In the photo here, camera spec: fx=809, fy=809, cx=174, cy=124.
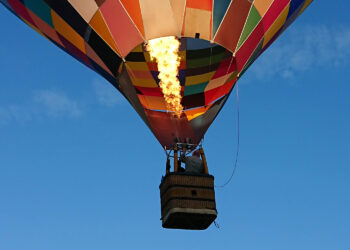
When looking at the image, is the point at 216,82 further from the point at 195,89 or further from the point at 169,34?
the point at 169,34

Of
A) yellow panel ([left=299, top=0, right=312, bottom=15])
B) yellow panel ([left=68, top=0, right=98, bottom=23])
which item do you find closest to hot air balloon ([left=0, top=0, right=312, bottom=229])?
yellow panel ([left=68, top=0, right=98, bottom=23])

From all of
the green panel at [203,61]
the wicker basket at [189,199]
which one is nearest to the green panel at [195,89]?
the green panel at [203,61]

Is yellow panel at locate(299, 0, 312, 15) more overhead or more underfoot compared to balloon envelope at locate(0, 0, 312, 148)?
more overhead

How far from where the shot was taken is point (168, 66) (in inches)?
484

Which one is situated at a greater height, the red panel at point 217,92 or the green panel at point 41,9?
the green panel at point 41,9

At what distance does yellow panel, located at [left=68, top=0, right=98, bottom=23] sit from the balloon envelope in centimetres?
1

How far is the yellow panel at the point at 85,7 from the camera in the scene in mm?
11414

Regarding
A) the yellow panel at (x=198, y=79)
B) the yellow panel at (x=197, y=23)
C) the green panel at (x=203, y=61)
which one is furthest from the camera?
the yellow panel at (x=198, y=79)

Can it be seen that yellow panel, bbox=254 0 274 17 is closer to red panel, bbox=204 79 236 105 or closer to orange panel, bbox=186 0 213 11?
orange panel, bbox=186 0 213 11

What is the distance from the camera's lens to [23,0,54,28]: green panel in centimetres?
1210

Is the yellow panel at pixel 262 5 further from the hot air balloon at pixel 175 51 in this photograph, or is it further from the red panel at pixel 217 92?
the red panel at pixel 217 92

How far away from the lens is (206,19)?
37.0 feet

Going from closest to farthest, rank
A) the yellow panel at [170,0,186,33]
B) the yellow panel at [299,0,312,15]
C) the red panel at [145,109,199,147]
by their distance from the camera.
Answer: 1. the yellow panel at [170,0,186,33]
2. the red panel at [145,109,199,147]
3. the yellow panel at [299,0,312,15]

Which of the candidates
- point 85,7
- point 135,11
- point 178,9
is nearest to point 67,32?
point 85,7
